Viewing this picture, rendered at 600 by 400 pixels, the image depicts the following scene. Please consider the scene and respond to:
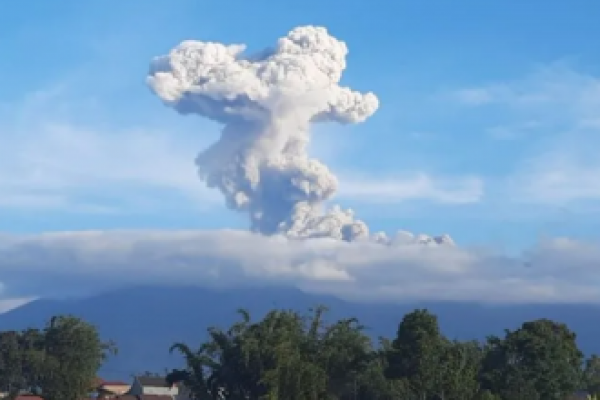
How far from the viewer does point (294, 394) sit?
55.4 meters

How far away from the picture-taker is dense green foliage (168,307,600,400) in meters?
55.0

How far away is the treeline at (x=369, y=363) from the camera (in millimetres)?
55000

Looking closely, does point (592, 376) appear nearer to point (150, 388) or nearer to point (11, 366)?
point (11, 366)

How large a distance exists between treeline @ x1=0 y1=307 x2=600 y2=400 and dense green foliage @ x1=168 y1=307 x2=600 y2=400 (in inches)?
2.0

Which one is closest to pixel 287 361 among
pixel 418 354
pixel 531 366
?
pixel 418 354

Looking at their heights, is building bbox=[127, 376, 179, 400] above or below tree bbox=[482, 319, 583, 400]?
below

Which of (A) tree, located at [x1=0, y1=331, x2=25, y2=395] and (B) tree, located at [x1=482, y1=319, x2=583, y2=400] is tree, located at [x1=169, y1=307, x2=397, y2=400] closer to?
(B) tree, located at [x1=482, y1=319, x2=583, y2=400]

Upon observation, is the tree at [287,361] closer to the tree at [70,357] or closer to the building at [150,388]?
the tree at [70,357]

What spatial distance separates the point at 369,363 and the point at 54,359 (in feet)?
88.3

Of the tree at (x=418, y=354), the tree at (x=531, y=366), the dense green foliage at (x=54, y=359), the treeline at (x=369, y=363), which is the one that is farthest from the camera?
the dense green foliage at (x=54, y=359)

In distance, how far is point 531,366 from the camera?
60.7 metres

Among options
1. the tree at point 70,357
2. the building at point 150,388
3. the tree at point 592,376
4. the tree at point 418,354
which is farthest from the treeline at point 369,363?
the building at point 150,388

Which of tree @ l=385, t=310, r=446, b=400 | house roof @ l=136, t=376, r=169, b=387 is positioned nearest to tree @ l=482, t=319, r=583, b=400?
tree @ l=385, t=310, r=446, b=400

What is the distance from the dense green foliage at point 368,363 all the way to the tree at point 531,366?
0.17 feet
